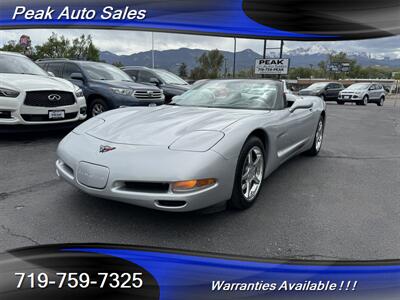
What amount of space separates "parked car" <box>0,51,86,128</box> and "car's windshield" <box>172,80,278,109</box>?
2.54 m

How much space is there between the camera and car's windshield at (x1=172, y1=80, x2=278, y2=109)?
3.69m

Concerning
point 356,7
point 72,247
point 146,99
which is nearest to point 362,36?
point 356,7

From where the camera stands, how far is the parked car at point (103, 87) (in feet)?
22.2

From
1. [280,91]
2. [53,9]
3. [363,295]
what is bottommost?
[363,295]

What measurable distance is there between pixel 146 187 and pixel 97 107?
5.05 m

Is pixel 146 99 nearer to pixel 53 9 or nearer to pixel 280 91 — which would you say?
pixel 53 9

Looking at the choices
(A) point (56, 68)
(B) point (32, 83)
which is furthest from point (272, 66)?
(B) point (32, 83)

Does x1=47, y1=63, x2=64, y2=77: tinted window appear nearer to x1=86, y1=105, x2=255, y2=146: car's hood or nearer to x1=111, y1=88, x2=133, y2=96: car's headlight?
x1=111, y1=88, x2=133, y2=96: car's headlight

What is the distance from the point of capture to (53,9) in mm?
6820

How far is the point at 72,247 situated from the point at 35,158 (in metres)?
2.65

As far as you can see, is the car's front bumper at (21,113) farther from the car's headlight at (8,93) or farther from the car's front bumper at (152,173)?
→ the car's front bumper at (152,173)

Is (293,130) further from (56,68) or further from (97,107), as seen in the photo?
(56,68)

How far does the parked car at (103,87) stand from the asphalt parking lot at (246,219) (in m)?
2.82

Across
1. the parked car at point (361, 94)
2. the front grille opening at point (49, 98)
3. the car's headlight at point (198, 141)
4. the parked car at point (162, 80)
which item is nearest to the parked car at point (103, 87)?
the front grille opening at point (49, 98)
